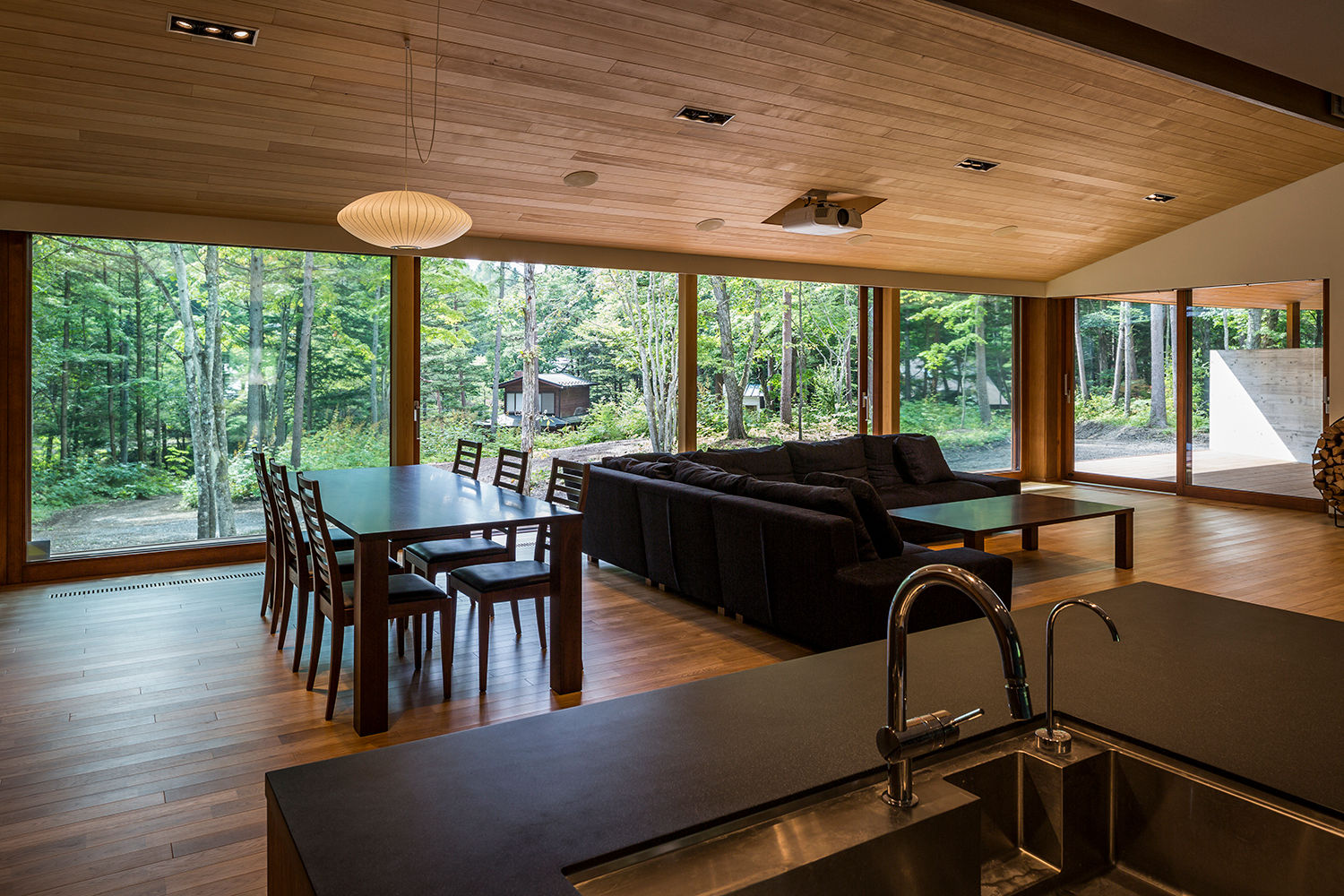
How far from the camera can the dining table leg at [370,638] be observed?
10.8 ft

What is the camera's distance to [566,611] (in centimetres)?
374

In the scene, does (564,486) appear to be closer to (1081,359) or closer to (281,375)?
(281,375)

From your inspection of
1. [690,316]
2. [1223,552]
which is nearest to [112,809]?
[690,316]

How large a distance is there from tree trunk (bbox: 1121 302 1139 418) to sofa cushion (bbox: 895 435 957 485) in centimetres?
353

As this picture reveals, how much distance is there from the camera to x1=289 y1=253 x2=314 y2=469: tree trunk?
6559 millimetres

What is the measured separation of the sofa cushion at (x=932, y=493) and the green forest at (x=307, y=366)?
91.7 inches

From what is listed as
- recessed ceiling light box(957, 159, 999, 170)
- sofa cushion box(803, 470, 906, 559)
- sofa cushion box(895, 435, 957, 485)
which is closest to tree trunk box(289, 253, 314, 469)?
sofa cushion box(803, 470, 906, 559)

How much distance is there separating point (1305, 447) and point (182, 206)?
9.84 meters

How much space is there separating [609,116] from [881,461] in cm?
383

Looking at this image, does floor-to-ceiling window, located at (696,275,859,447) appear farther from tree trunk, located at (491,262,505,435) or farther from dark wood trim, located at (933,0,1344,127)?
dark wood trim, located at (933,0,1344,127)

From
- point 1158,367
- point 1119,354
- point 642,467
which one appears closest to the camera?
point 642,467

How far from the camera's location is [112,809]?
2.74 meters

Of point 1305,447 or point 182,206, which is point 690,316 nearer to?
point 182,206

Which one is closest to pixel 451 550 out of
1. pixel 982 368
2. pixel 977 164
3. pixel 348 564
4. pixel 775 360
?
pixel 348 564
